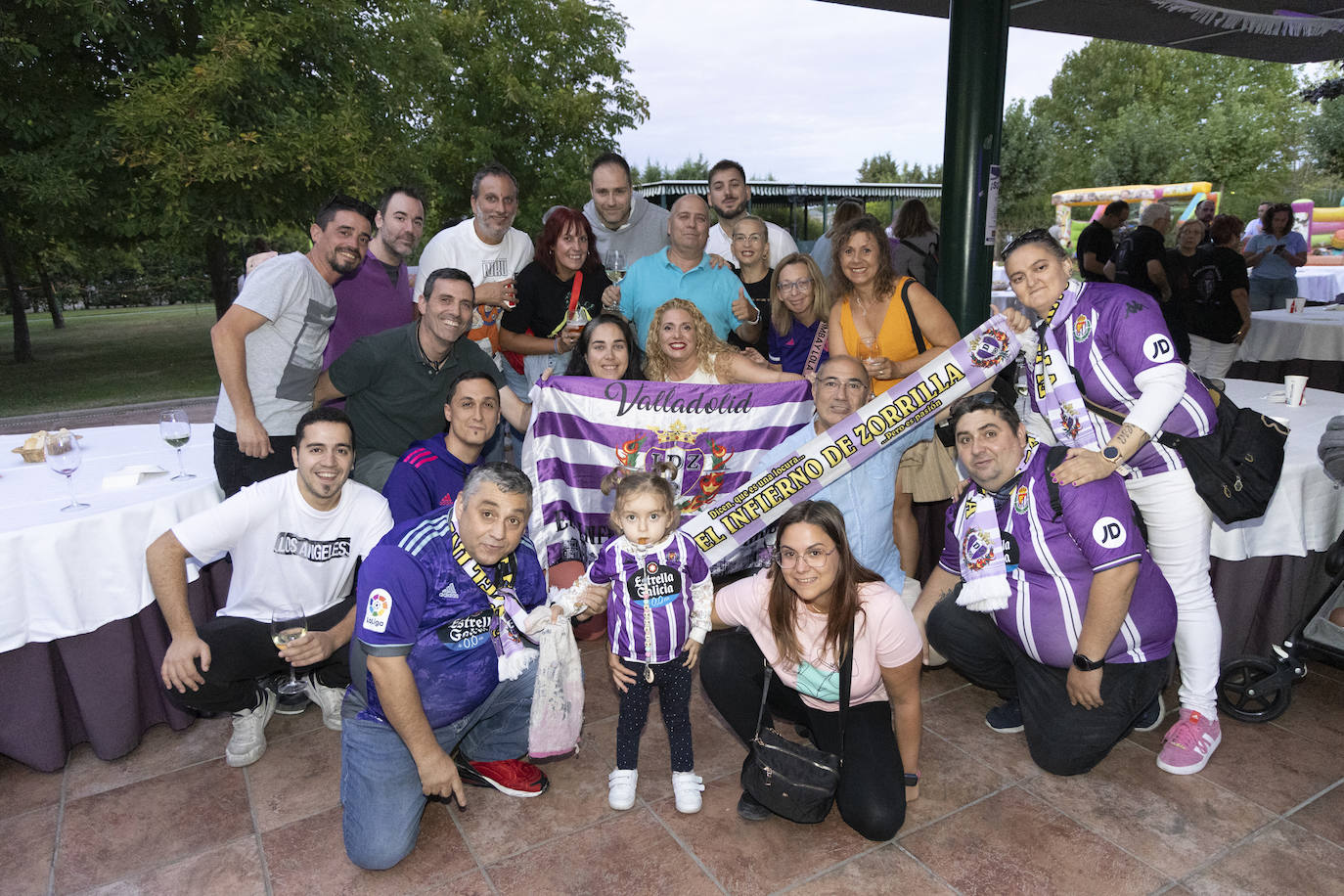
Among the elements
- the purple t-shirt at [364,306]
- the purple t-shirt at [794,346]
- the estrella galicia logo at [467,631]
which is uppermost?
the purple t-shirt at [364,306]

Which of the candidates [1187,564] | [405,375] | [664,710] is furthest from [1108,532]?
[405,375]

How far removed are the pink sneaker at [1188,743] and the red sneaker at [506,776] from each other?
7.82 feet

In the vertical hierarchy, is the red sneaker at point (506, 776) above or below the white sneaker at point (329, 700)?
below

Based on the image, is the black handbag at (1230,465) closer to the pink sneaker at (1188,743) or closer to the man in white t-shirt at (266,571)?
the pink sneaker at (1188,743)

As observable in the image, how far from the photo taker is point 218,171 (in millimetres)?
10172

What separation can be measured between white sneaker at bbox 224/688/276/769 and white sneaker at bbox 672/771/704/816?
1.76 m

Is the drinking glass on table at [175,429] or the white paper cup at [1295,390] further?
the white paper cup at [1295,390]

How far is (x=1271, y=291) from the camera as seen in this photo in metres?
10.2

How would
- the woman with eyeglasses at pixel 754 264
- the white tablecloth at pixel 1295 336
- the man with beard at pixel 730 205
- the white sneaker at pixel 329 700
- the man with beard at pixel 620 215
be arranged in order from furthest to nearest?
the white tablecloth at pixel 1295 336 → the man with beard at pixel 730 205 → the man with beard at pixel 620 215 → the woman with eyeglasses at pixel 754 264 → the white sneaker at pixel 329 700

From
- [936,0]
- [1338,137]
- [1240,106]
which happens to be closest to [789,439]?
[936,0]

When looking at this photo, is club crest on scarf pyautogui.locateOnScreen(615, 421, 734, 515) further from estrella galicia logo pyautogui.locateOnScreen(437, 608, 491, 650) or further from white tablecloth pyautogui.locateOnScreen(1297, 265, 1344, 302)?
white tablecloth pyautogui.locateOnScreen(1297, 265, 1344, 302)

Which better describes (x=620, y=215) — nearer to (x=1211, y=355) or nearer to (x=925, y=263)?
(x=925, y=263)

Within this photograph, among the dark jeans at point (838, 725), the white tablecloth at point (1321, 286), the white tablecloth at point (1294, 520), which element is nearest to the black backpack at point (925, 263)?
the white tablecloth at point (1294, 520)

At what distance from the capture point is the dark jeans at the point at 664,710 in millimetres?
2979
